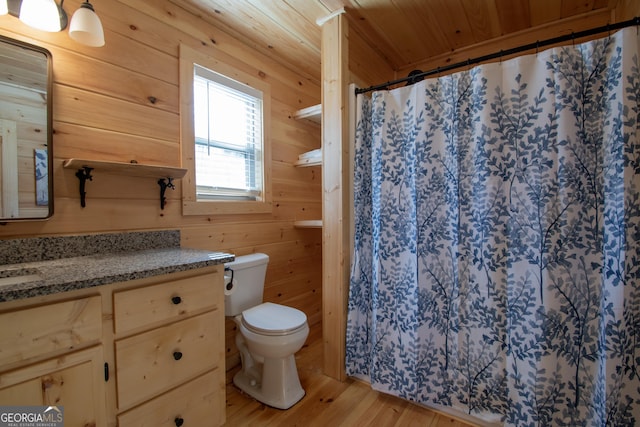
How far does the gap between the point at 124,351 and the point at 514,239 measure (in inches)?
66.4

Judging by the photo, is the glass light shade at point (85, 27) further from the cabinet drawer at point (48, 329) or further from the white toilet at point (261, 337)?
the white toilet at point (261, 337)

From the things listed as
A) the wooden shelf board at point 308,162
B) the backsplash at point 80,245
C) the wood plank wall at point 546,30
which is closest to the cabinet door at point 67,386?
the backsplash at point 80,245

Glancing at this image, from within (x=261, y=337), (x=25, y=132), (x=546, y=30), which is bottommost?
(x=261, y=337)

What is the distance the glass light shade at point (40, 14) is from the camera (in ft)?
3.56

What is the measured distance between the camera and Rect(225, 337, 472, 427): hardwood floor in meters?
1.47

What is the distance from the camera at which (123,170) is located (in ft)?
4.52

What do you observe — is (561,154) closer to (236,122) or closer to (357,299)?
(357,299)

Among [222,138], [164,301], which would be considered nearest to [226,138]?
[222,138]

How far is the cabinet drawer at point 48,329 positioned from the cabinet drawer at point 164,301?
73mm

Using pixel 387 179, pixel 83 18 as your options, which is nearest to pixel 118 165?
pixel 83 18

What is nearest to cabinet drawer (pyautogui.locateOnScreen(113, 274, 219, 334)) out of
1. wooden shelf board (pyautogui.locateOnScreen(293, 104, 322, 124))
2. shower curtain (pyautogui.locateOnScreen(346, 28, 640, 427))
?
shower curtain (pyautogui.locateOnScreen(346, 28, 640, 427))

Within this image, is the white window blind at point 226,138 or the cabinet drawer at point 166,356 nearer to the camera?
the cabinet drawer at point 166,356

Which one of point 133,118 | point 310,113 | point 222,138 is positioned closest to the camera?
point 133,118

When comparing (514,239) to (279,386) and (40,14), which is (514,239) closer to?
(279,386)
